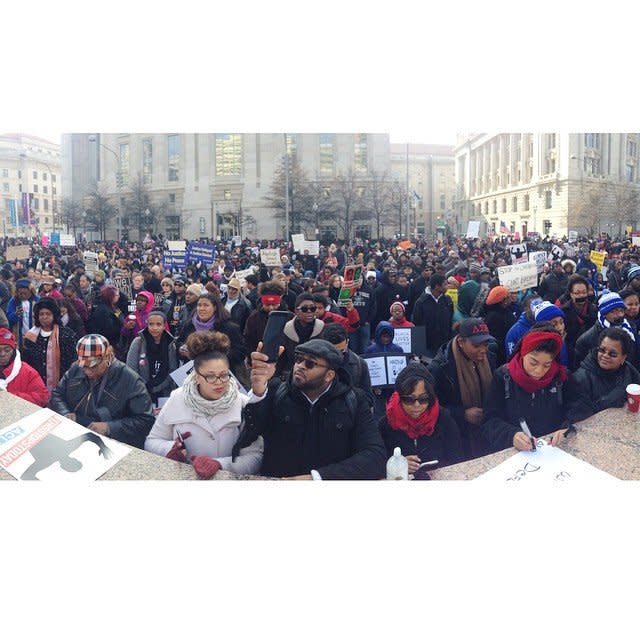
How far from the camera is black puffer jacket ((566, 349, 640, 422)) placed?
11.8 ft

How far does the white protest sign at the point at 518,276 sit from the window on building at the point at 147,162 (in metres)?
25.7

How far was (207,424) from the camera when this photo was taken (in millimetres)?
3316

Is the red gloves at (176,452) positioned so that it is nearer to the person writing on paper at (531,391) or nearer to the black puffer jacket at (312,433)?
the black puffer jacket at (312,433)

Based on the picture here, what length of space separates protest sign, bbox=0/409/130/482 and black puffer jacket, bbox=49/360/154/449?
717mm

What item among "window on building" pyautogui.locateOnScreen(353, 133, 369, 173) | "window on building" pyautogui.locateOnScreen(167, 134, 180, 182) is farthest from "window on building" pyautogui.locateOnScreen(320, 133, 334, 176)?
"window on building" pyautogui.locateOnScreen(167, 134, 180, 182)

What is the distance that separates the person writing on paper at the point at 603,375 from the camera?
3.75 metres

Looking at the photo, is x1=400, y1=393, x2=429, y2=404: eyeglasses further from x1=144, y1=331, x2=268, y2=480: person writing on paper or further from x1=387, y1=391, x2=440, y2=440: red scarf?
x1=144, y1=331, x2=268, y2=480: person writing on paper

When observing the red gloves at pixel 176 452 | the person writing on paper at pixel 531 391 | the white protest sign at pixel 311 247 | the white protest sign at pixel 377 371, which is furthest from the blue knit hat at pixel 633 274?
the white protest sign at pixel 311 247

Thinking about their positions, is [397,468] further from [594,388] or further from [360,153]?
[360,153]

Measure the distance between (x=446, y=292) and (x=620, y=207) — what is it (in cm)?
1290

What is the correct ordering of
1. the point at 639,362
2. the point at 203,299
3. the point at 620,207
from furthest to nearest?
the point at 620,207 → the point at 203,299 → the point at 639,362

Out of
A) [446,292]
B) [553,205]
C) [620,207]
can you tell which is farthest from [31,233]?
[446,292]

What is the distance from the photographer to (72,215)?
42.8 meters
